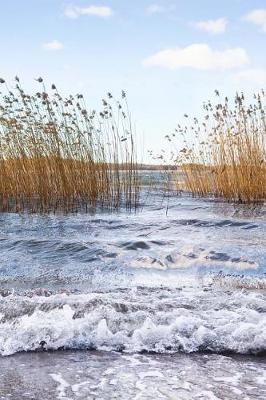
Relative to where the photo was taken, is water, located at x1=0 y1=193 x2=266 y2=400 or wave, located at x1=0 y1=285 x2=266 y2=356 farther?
wave, located at x1=0 y1=285 x2=266 y2=356

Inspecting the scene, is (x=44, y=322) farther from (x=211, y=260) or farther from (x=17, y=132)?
(x=17, y=132)

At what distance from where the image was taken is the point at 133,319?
108 inches

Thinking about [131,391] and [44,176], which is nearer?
[131,391]

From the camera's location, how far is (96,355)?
2.38 metres

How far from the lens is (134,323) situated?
2715 millimetres

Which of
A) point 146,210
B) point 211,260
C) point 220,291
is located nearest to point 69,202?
point 146,210

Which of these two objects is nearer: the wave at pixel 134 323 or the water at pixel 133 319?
the water at pixel 133 319

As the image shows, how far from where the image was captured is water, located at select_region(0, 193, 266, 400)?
2068 mm

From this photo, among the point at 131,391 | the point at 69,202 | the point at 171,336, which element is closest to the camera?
the point at 131,391

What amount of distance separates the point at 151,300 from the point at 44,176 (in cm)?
578

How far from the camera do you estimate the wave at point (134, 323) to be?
249 cm

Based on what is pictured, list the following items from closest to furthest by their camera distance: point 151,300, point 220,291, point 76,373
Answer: point 76,373
point 151,300
point 220,291

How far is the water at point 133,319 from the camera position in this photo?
6.79ft

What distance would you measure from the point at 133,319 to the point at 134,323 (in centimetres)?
4
